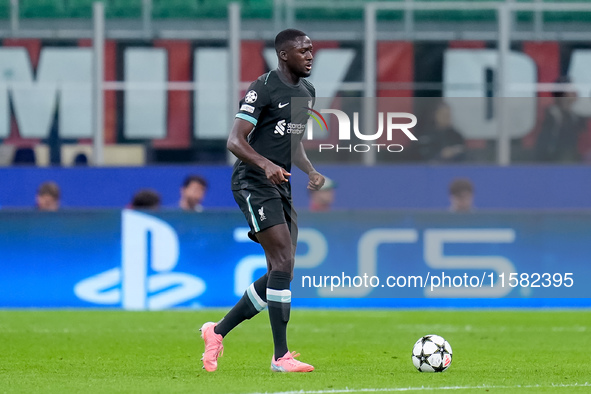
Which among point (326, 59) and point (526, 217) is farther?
point (326, 59)

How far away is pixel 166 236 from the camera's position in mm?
11156

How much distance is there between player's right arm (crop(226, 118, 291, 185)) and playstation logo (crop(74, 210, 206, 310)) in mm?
5034

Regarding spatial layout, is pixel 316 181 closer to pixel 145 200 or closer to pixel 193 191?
pixel 145 200

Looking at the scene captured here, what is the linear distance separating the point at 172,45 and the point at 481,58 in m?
4.14

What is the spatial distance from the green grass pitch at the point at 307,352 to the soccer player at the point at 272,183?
0.25m

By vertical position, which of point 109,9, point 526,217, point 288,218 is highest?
point 109,9

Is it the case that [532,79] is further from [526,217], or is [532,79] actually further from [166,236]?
[166,236]

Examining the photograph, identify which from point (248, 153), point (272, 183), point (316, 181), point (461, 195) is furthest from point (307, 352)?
point (461, 195)

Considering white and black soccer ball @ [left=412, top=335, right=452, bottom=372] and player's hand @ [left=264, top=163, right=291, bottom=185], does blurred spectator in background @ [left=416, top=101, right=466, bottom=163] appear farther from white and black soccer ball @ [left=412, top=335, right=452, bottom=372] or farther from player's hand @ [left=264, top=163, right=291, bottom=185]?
player's hand @ [left=264, top=163, right=291, bottom=185]

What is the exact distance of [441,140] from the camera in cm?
1329

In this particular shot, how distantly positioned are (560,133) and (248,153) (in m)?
8.27

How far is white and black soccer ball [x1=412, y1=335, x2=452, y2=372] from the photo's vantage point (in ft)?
20.4

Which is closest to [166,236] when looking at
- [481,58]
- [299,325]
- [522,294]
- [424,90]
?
[299,325]

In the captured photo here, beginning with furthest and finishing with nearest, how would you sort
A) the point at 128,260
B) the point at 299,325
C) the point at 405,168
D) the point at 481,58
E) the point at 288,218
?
the point at 481,58
the point at 405,168
the point at 128,260
the point at 299,325
the point at 288,218
